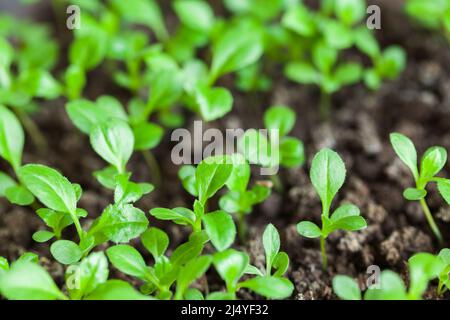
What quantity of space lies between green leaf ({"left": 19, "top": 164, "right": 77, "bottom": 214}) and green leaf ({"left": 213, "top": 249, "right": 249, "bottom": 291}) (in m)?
0.25

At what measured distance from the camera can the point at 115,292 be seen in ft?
2.37

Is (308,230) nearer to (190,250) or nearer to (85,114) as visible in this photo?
(190,250)

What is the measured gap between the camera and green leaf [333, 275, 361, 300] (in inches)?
30.2

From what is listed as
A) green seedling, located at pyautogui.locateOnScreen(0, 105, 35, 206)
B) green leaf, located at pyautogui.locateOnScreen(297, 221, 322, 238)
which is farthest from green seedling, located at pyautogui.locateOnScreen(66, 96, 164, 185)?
green leaf, located at pyautogui.locateOnScreen(297, 221, 322, 238)

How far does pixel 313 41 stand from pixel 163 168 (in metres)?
0.44

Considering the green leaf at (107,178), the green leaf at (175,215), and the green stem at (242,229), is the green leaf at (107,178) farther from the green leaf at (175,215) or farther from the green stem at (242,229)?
the green stem at (242,229)

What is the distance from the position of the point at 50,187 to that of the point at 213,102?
34 cm

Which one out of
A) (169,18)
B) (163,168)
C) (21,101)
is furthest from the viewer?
(169,18)

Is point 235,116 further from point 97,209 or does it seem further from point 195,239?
point 195,239

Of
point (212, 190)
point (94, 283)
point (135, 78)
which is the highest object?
point (135, 78)

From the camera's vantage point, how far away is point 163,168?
4.00 ft

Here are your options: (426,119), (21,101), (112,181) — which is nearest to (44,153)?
(21,101)

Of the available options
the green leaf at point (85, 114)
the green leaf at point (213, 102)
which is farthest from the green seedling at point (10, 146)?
the green leaf at point (213, 102)

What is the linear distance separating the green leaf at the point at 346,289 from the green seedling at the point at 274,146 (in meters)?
0.27
